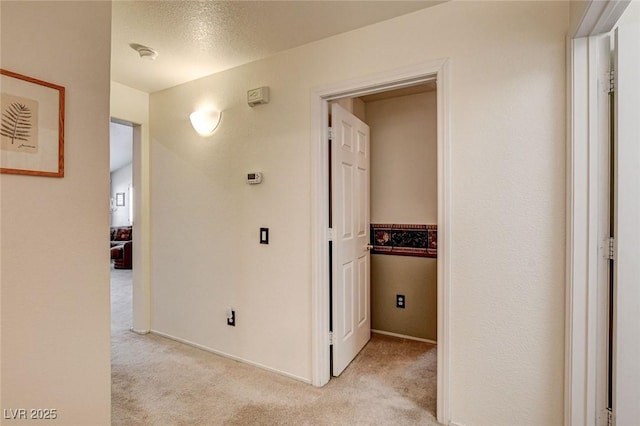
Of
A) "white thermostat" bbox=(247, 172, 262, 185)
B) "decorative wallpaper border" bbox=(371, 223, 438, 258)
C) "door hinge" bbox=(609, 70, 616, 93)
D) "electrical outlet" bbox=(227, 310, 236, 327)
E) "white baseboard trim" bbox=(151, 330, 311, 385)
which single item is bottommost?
"white baseboard trim" bbox=(151, 330, 311, 385)

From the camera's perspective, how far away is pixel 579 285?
1.47 m

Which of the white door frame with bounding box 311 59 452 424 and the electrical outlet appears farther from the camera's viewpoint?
the electrical outlet

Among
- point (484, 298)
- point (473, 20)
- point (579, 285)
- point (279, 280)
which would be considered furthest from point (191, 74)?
point (579, 285)

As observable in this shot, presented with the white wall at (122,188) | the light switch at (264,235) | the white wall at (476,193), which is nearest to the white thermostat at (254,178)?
the white wall at (476,193)

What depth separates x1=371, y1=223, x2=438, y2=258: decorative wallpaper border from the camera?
3075 mm

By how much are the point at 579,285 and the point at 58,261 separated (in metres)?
2.28

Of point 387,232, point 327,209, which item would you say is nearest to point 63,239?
point 327,209

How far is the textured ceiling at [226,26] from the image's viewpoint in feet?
5.96

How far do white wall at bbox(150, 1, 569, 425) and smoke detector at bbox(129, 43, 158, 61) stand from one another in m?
0.63

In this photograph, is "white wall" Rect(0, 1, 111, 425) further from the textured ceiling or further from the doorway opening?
the doorway opening

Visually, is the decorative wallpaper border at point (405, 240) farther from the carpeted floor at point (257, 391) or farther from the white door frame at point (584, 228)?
the white door frame at point (584, 228)

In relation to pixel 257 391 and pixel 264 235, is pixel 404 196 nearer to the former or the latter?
pixel 264 235

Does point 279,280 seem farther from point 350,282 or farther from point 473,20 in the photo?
point 473,20

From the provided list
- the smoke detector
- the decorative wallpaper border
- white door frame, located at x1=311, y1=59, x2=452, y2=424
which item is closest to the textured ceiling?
the smoke detector
